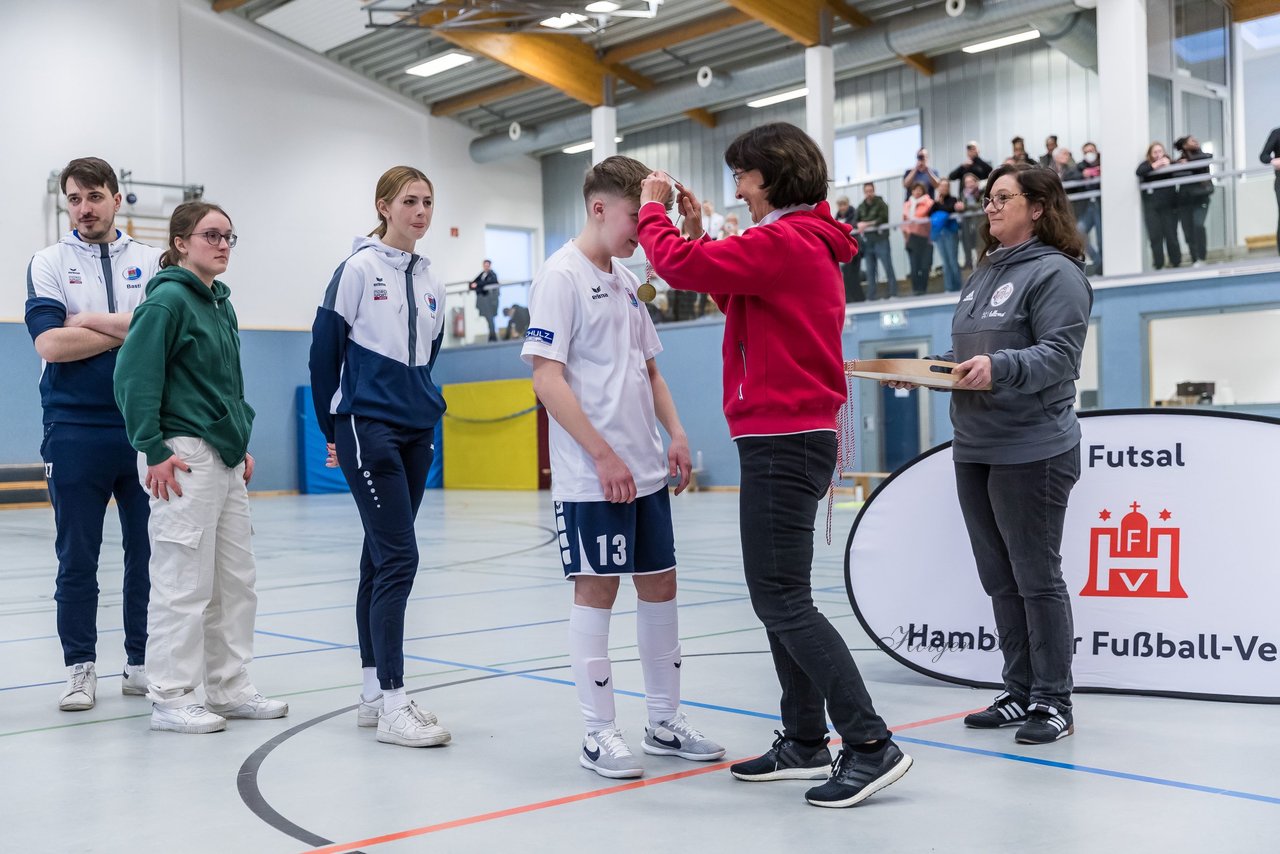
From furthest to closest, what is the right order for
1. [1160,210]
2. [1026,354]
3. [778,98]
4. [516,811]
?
[778,98] < [1160,210] < [1026,354] < [516,811]

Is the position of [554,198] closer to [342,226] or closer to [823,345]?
[342,226]

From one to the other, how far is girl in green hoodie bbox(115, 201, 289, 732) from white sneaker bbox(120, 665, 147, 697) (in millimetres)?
404

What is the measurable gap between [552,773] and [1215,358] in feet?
44.3

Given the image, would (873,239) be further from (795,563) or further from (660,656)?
(795,563)

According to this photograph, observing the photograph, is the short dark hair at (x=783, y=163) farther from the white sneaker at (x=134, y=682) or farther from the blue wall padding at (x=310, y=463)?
the blue wall padding at (x=310, y=463)

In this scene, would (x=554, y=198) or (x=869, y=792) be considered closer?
(x=869, y=792)

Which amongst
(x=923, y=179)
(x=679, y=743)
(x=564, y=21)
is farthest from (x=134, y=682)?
(x=564, y=21)

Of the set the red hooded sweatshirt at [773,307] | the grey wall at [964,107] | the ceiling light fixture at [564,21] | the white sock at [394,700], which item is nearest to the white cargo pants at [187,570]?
the white sock at [394,700]

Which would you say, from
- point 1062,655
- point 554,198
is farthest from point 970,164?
point 1062,655

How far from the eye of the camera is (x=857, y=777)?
287 centimetres

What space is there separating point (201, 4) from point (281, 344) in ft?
21.0

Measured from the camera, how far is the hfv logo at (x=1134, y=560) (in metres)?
4.16

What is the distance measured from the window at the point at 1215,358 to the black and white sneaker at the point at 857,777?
13064 mm

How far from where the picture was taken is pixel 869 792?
9.37ft
